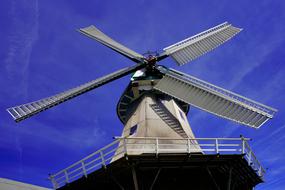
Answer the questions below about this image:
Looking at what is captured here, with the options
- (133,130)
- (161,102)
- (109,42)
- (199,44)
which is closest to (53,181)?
(133,130)

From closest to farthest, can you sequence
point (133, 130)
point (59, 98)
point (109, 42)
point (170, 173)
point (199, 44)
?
point (170, 173)
point (133, 130)
point (59, 98)
point (109, 42)
point (199, 44)

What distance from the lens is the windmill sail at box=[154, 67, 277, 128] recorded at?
17422mm

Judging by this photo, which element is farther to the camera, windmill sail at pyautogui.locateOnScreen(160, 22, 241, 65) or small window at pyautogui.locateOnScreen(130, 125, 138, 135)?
windmill sail at pyautogui.locateOnScreen(160, 22, 241, 65)

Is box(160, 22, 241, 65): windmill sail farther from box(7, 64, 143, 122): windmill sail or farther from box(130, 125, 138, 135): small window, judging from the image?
box(130, 125, 138, 135): small window

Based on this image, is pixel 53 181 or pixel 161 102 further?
pixel 161 102

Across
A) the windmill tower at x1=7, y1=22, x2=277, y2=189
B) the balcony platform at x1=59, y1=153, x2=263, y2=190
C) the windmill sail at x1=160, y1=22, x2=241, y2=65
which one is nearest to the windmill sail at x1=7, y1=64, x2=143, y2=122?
the windmill tower at x1=7, y1=22, x2=277, y2=189

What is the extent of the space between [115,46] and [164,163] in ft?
36.7

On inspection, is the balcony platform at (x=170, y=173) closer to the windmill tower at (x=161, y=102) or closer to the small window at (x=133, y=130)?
the windmill tower at (x=161, y=102)

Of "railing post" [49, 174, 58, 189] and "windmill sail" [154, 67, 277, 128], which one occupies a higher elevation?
"windmill sail" [154, 67, 277, 128]

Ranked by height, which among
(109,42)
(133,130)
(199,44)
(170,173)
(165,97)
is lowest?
(170,173)

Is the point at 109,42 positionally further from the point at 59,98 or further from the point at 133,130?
the point at 133,130

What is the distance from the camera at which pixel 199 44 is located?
24.2 metres

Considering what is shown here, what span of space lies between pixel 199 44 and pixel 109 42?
21.2ft

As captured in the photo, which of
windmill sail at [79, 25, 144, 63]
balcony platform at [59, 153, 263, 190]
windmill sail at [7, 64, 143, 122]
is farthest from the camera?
windmill sail at [79, 25, 144, 63]
